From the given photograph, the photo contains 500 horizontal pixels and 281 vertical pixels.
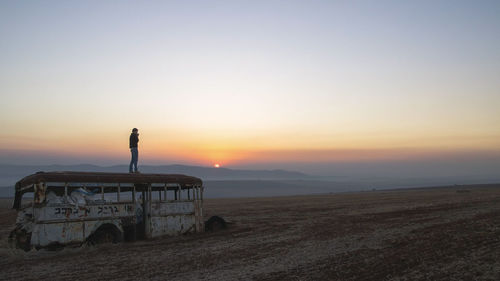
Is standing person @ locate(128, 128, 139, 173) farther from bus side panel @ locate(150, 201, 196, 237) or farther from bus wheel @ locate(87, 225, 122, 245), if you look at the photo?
bus wheel @ locate(87, 225, 122, 245)

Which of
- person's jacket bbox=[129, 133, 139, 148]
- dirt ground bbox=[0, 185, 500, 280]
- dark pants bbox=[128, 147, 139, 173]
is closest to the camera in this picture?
dirt ground bbox=[0, 185, 500, 280]

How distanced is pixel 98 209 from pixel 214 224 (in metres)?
6.49

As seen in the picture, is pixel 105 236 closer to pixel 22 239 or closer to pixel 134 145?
pixel 22 239

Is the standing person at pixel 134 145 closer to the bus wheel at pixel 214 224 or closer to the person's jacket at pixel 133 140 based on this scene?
the person's jacket at pixel 133 140

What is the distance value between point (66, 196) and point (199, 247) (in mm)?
5311

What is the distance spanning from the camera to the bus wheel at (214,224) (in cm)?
2031

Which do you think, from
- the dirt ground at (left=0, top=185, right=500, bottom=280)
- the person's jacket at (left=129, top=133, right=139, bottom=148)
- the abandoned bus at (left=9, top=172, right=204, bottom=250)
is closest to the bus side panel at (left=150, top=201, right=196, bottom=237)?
the abandoned bus at (left=9, top=172, right=204, bottom=250)

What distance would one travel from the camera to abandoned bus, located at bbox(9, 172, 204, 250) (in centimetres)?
1419

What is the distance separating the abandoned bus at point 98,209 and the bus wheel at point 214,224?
0.55m

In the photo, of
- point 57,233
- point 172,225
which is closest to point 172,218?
point 172,225

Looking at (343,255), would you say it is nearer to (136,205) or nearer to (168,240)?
(168,240)

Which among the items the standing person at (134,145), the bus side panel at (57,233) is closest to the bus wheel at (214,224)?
the standing person at (134,145)

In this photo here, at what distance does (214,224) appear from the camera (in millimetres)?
20594

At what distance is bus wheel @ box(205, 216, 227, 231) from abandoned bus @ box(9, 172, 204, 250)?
55 centimetres
